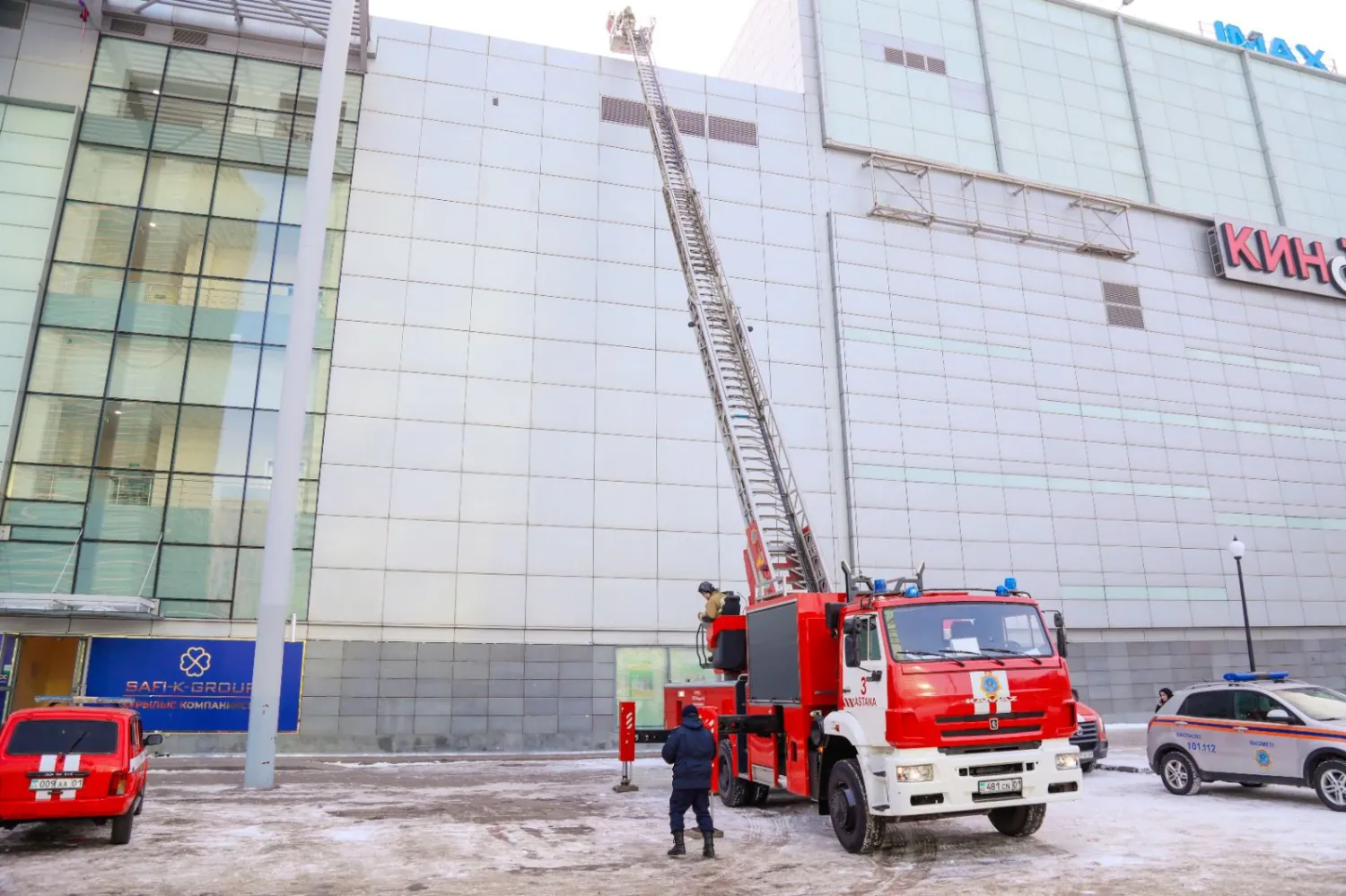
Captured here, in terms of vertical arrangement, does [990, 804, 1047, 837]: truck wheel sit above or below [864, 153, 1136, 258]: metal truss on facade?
below

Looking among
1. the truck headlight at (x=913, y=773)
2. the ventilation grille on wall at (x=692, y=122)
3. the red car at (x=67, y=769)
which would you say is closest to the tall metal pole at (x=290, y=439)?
the red car at (x=67, y=769)

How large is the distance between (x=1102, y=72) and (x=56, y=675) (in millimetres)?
45277

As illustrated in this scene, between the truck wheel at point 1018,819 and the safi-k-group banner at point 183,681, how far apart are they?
59.9 ft

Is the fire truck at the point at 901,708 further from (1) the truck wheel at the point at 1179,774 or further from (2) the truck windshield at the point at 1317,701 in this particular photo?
(1) the truck wheel at the point at 1179,774

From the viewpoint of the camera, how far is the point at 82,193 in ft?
78.4

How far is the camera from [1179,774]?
1338 cm

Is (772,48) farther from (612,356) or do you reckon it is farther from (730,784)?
(730,784)

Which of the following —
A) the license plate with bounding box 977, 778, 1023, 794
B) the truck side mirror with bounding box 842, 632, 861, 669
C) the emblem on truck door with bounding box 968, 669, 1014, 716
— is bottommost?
the license plate with bounding box 977, 778, 1023, 794

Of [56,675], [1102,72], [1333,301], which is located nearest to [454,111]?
[56,675]

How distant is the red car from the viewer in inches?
368

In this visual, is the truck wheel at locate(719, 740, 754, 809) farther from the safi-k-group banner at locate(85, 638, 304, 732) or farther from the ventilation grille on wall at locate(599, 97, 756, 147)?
the ventilation grille on wall at locate(599, 97, 756, 147)

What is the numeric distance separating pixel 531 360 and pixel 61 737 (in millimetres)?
17549

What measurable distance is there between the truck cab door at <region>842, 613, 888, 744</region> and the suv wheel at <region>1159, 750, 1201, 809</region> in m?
7.26

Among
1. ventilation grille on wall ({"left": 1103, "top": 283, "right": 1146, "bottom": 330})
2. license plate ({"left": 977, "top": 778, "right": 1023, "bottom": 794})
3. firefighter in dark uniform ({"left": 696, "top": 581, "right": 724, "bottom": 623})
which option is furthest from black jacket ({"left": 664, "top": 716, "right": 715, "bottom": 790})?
ventilation grille on wall ({"left": 1103, "top": 283, "right": 1146, "bottom": 330})
